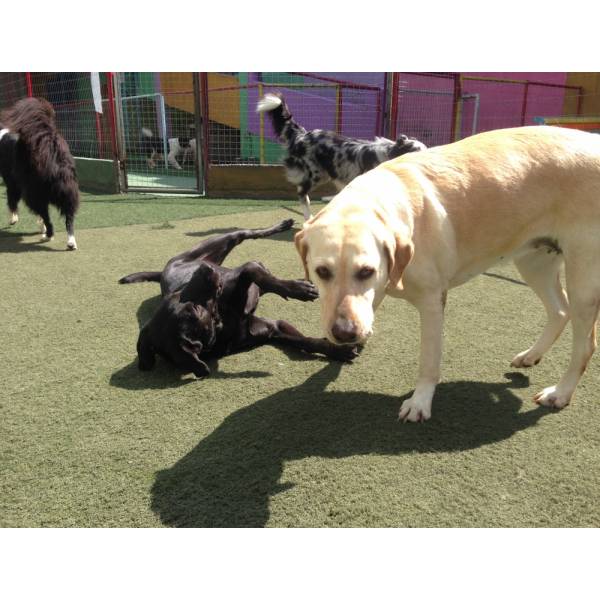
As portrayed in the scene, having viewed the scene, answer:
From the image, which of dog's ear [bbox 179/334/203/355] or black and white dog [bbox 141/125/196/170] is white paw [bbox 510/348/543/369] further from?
black and white dog [bbox 141/125/196/170]

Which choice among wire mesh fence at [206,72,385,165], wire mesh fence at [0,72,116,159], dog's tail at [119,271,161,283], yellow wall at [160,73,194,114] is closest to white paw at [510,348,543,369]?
dog's tail at [119,271,161,283]

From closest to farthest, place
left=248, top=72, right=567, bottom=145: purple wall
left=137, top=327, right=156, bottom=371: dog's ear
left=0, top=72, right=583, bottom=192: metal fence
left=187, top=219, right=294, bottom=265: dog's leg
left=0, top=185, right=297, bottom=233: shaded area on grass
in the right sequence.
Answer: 1. left=137, top=327, right=156, bottom=371: dog's ear
2. left=187, top=219, right=294, bottom=265: dog's leg
3. left=0, top=185, right=297, bottom=233: shaded area on grass
4. left=0, top=72, right=583, bottom=192: metal fence
5. left=248, top=72, right=567, bottom=145: purple wall

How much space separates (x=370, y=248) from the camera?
1.93 metres

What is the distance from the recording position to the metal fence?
9727mm

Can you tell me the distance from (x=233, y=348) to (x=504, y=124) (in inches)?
422

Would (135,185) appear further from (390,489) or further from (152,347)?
(390,489)

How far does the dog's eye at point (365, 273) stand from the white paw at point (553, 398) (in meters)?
1.15

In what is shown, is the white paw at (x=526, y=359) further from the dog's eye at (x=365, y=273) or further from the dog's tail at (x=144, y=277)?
the dog's tail at (x=144, y=277)

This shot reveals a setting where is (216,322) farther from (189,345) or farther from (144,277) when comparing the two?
(144,277)

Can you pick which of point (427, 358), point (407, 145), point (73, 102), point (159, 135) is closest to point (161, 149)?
point (159, 135)

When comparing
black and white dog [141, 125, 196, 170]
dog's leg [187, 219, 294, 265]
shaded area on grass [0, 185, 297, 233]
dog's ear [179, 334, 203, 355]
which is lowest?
shaded area on grass [0, 185, 297, 233]

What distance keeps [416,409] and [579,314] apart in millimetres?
864

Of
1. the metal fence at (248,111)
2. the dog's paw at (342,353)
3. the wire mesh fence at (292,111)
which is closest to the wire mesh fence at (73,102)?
the metal fence at (248,111)

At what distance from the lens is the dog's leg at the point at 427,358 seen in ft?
7.52
